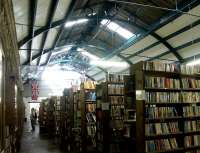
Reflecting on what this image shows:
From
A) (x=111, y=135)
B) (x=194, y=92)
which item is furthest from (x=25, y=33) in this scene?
(x=194, y=92)

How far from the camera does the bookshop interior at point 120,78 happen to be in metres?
6.27

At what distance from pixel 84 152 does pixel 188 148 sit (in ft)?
14.1

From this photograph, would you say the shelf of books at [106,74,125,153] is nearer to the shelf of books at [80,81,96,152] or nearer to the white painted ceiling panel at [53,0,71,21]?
the shelf of books at [80,81,96,152]

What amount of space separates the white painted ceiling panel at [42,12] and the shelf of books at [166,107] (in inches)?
115

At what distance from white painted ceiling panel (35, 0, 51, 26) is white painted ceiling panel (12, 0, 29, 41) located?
337 mm

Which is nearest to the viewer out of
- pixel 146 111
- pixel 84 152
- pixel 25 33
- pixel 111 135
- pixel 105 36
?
pixel 146 111

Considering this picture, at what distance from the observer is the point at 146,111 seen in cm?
631

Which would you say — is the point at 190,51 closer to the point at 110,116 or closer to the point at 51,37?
the point at 110,116

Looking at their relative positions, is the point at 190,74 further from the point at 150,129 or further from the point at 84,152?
the point at 84,152

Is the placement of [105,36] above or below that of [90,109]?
above

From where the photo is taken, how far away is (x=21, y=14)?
7152mm

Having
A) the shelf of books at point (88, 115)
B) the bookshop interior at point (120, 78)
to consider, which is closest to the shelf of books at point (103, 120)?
the bookshop interior at point (120, 78)

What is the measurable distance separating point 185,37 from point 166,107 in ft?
19.0

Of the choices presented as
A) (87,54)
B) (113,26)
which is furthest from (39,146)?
(87,54)
